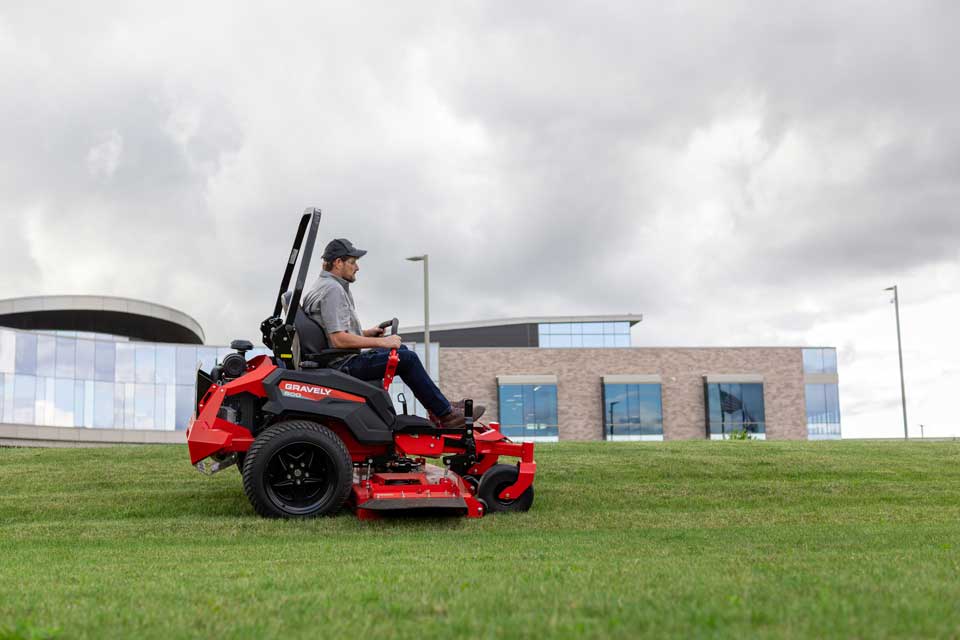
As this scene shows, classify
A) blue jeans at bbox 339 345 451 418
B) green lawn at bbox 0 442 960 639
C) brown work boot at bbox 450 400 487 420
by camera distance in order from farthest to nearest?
brown work boot at bbox 450 400 487 420 < blue jeans at bbox 339 345 451 418 < green lawn at bbox 0 442 960 639

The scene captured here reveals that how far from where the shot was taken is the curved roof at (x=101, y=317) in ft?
181

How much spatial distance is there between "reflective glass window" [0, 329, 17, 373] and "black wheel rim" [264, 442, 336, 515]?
135 ft

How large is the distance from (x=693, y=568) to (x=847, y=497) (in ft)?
23.9

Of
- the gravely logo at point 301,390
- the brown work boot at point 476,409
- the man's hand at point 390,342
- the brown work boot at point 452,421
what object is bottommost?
the brown work boot at point 452,421

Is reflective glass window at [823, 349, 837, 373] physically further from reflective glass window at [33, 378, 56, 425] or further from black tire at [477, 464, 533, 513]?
black tire at [477, 464, 533, 513]

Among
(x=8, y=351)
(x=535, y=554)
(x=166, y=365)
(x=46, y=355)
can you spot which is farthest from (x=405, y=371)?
(x=166, y=365)

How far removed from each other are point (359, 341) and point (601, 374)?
1837 inches

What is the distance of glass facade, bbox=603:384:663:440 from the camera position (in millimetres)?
55125

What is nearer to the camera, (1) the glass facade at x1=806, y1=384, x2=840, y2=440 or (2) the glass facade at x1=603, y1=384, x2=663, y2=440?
(2) the glass facade at x1=603, y1=384, x2=663, y2=440

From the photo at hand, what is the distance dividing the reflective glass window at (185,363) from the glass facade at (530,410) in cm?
1606

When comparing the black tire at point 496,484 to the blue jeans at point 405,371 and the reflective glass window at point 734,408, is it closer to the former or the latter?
the blue jeans at point 405,371

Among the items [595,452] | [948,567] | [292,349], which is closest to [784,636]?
[948,567]

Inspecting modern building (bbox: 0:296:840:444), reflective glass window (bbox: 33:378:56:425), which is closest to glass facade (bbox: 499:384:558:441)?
modern building (bbox: 0:296:840:444)

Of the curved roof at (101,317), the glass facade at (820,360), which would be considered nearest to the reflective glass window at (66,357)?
the curved roof at (101,317)
